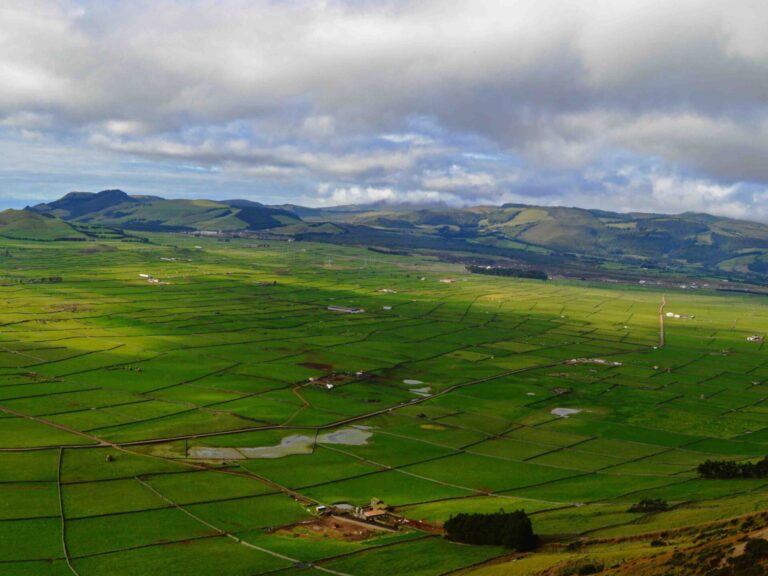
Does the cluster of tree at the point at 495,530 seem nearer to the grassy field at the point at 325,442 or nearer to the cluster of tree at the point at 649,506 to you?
the grassy field at the point at 325,442

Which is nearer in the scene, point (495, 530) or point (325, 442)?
point (495, 530)

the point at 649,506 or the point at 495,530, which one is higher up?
the point at 649,506

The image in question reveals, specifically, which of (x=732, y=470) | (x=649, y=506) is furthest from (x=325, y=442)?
(x=732, y=470)

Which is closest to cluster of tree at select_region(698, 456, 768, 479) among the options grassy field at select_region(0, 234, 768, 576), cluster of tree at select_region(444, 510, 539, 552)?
grassy field at select_region(0, 234, 768, 576)

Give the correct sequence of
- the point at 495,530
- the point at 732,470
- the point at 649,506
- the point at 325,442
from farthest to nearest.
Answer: the point at 325,442 < the point at 732,470 < the point at 649,506 < the point at 495,530

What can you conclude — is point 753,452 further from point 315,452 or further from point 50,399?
point 50,399

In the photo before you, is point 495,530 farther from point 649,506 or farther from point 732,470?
point 732,470
